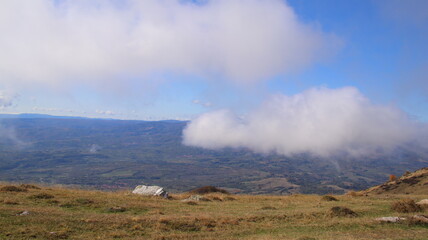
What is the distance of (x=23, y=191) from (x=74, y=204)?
7811 millimetres

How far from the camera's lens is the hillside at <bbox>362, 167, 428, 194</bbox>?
49547mm

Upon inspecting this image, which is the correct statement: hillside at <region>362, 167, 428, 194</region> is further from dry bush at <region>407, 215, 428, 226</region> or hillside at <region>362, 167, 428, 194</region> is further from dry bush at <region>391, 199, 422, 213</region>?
dry bush at <region>407, 215, 428, 226</region>

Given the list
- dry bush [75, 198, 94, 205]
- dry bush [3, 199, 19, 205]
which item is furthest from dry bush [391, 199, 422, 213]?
dry bush [3, 199, 19, 205]

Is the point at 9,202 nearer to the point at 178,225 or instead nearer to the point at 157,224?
the point at 157,224

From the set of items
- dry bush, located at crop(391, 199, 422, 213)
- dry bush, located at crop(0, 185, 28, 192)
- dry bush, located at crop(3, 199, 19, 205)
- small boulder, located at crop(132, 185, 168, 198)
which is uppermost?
dry bush, located at crop(391, 199, 422, 213)

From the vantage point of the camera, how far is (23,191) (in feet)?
86.8

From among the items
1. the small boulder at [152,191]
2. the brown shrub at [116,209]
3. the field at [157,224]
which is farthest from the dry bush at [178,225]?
the small boulder at [152,191]

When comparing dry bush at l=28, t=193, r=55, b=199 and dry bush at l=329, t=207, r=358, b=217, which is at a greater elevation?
dry bush at l=329, t=207, r=358, b=217

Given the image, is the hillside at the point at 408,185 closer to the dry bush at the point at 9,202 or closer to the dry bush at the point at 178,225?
the dry bush at the point at 178,225

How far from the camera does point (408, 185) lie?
174ft

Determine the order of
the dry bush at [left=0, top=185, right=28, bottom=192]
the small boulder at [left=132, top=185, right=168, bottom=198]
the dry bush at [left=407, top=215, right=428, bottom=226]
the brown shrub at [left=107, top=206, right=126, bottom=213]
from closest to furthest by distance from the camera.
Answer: the dry bush at [left=407, top=215, right=428, bottom=226] → the brown shrub at [left=107, top=206, right=126, bottom=213] → the dry bush at [left=0, top=185, right=28, bottom=192] → the small boulder at [left=132, top=185, right=168, bottom=198]

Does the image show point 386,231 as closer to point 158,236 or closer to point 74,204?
point 158,236

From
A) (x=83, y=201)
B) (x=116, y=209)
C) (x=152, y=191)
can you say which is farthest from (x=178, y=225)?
(x=152, y=191)

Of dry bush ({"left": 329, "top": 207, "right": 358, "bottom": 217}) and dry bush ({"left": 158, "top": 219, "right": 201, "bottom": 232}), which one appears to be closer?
dry bush ({"left": 158, "top": 219, "right": 201, "bottom": 232})
